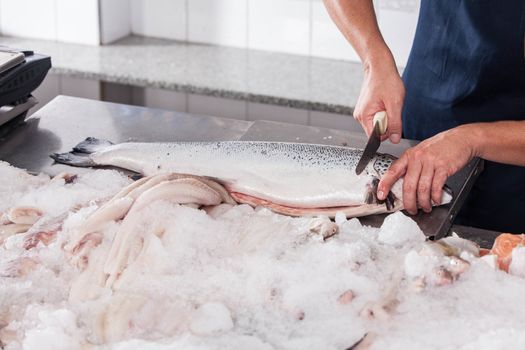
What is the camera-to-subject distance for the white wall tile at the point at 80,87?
3.78m

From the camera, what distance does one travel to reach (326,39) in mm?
3859

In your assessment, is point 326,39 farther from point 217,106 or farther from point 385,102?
point 385,102

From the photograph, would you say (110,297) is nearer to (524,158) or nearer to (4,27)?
(524,158)

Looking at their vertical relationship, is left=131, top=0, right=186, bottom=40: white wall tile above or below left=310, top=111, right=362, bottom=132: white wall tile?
above

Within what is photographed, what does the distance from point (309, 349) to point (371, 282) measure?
0.72 ft

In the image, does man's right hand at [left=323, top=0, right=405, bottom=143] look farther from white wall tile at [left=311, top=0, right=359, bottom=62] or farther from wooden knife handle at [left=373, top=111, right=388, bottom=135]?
white wall tile at [left=311, top=0, right=359, bottom=62]

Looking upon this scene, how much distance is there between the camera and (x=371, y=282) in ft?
4.97

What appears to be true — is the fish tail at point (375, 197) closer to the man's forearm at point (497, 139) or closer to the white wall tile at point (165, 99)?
the man's forearm at point (497, 139)

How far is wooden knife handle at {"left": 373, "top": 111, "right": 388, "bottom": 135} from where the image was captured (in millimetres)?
1986

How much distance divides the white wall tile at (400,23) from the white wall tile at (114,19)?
1.25m

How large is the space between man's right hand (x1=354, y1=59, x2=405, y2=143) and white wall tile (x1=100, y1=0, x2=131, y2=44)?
2134 mm

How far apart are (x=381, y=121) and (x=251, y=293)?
0.67 metres

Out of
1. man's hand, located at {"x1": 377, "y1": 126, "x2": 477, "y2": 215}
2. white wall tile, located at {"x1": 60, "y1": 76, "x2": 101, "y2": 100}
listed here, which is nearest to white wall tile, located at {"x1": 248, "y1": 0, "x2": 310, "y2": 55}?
white wall tile, located at {"x1": 60, "y1": 76, "x2": 101, "y2": 100}

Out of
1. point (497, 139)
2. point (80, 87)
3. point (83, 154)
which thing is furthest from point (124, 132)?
point (80, 87)
